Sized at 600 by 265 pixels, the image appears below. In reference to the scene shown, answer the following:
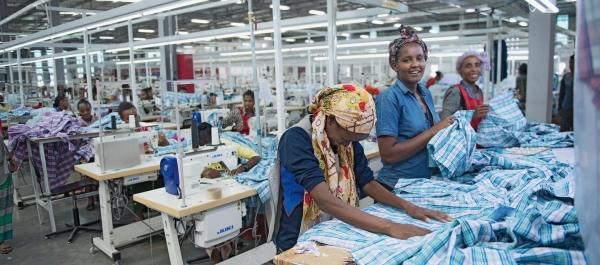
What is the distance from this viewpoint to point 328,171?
176cm

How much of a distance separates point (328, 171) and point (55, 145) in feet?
13.5

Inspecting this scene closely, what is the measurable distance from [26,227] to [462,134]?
15.4 ft

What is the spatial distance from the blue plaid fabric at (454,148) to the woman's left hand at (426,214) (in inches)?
19.7

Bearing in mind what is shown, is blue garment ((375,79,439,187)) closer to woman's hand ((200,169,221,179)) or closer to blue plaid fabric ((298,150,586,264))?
blue plaid fabric ((298,150,586,264))

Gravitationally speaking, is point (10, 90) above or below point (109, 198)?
above

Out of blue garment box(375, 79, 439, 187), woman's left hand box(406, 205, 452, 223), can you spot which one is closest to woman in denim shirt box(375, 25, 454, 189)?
blue garment box(375, 79, 439, 187)

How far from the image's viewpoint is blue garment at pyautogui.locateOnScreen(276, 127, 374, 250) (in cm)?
163

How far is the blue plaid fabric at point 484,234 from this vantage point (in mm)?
1209

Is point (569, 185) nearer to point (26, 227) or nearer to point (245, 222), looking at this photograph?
point (245, 222)

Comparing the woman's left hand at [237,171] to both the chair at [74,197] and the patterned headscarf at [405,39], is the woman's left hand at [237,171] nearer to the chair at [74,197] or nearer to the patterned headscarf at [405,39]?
the patterned headscarf at [405,39]

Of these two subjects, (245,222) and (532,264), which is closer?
(532,264)

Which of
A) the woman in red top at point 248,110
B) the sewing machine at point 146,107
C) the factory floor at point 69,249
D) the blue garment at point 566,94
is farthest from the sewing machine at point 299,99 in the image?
the factory floor at point 69,249

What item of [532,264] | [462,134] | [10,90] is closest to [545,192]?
[462,134]

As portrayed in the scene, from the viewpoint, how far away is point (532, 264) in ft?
3.94
